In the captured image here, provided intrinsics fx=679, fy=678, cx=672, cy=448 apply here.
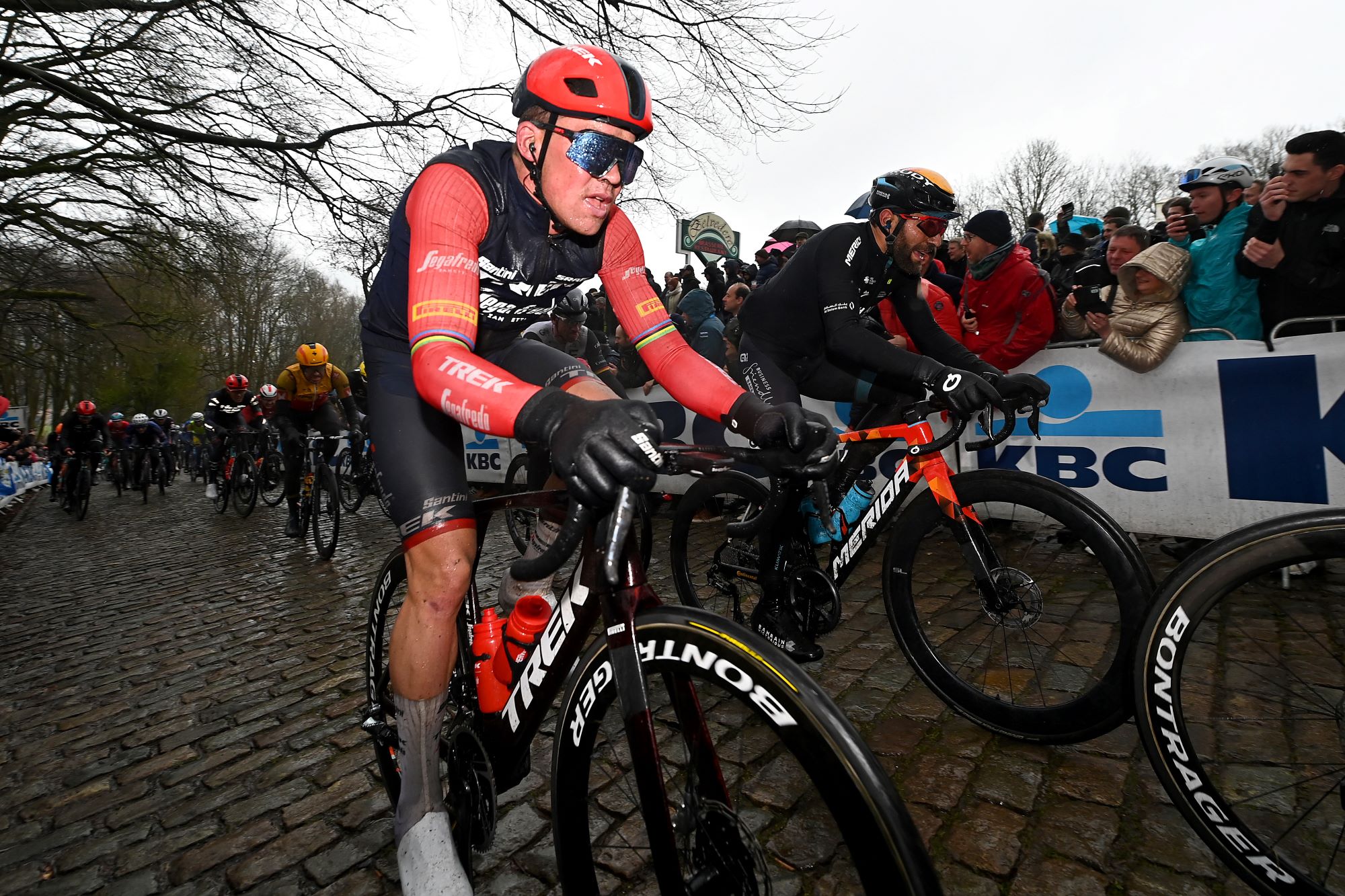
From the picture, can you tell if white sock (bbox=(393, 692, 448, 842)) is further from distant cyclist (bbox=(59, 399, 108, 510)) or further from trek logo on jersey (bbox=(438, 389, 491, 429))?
distant cyclist (bbox=(59, 399, 108, 510))

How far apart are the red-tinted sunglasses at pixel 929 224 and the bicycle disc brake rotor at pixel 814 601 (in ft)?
5.73

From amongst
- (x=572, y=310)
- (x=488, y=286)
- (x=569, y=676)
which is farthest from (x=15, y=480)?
(x=569, y=676)

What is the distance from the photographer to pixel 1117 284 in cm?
530

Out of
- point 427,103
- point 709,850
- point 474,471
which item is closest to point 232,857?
point 709,850

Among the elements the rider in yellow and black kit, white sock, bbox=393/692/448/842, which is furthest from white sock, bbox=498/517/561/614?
the rider in yellow and black kit

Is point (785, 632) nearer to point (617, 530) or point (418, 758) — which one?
point (418, 758)

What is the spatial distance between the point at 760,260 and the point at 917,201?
247 inches

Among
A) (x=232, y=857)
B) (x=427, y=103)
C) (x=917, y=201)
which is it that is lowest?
(x=232, y=857)

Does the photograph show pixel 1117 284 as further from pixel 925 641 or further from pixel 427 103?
pixel 427 103

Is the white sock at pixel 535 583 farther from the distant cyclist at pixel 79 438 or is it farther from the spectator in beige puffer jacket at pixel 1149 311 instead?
the distant cyclist at pixel 79 438

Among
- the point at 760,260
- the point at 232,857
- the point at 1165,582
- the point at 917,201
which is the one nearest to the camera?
the point at 1165,582

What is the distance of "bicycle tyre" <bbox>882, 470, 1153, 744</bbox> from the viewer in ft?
7.61

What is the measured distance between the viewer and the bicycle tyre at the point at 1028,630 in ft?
7.61

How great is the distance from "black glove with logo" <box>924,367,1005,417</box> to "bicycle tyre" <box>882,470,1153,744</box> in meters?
0.27
